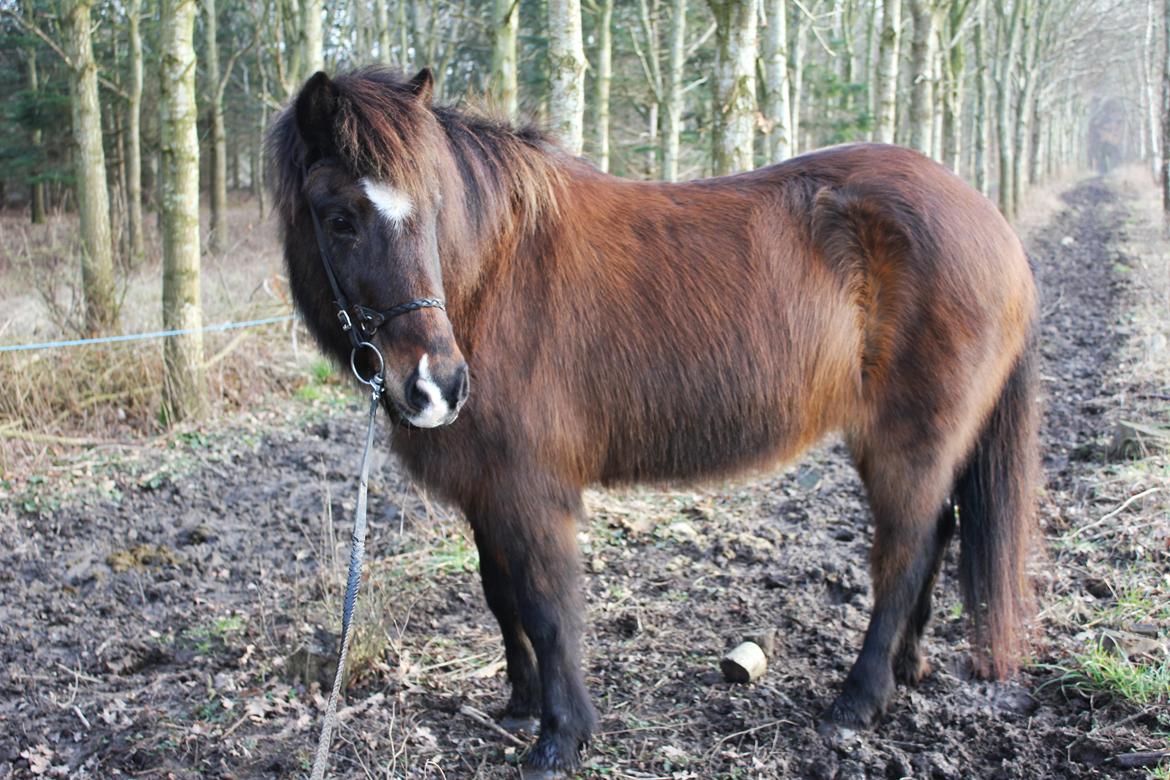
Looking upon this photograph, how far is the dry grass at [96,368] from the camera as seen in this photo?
699 centimetres

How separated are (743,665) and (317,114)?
8.43 ft

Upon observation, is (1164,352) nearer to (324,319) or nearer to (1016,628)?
(1016,628)

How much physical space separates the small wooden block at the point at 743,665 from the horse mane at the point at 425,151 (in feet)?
6.25

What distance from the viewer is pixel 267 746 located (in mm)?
3197

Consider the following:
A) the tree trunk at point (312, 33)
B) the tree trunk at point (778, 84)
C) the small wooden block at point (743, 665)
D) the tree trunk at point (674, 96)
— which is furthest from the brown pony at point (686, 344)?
the tree trunk at point (674, 96)

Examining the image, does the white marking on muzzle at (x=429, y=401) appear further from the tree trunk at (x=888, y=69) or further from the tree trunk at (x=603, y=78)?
the tree trunk at (x=888, y=69)

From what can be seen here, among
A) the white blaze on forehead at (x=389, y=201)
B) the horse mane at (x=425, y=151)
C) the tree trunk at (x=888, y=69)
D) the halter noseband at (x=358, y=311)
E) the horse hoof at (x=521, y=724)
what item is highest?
the tree trunk at (x=888, y=69)

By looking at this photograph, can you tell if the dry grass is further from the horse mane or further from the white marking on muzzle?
the white marking on muzzle

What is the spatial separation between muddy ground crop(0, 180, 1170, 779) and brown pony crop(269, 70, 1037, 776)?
A: 0.28 meters

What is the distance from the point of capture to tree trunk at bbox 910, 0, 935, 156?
12.5 metres

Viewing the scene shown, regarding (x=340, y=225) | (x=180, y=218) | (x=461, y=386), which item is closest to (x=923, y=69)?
(x=180, y=218)

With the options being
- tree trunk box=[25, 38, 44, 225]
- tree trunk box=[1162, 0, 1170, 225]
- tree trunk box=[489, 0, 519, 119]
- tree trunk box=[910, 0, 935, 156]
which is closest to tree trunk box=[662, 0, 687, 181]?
tree trunk box=[910, 0, 935, 156]

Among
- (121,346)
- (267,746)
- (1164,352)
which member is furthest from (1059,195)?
(267,746)

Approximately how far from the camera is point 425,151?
9.06 ft
